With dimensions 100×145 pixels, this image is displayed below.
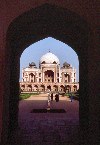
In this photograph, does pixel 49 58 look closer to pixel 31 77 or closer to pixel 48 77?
pixel 48 77

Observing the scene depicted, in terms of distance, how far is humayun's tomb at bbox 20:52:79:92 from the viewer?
197 feet

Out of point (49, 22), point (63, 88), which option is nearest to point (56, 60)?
point (63, 88)

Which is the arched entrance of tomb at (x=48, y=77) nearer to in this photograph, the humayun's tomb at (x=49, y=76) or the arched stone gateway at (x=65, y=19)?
the humayun's tomb at (x=49, y=76)

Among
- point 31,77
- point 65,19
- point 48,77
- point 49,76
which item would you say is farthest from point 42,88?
point 65,19

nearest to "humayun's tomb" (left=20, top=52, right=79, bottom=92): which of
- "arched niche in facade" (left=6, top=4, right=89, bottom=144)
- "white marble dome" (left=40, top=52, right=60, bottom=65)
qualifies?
"white marble dome" (left=40, top=52, right=60, bottom=65)

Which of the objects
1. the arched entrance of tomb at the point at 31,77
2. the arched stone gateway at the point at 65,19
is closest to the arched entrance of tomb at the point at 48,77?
the arched entrance of tomb at the point at 31,77

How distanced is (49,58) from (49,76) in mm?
5405

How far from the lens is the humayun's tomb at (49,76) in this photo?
197ft

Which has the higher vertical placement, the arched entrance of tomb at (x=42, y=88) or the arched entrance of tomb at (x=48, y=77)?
the arched entrance of tomb at (x=48, y=77)

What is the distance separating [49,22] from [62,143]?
380cm

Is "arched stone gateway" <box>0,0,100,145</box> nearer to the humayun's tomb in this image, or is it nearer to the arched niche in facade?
the arched niche in facade

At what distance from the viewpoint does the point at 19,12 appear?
684 centimetres

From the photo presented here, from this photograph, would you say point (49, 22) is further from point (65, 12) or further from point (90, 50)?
point (90, 50)

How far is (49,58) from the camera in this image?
6159 centimetres
